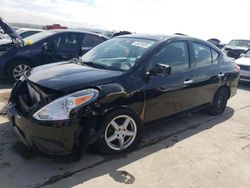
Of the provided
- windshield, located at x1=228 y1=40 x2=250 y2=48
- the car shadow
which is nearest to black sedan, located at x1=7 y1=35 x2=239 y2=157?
the car shadow

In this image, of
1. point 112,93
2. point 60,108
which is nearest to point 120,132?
point 112,93

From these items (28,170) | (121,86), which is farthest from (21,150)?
(121,86)

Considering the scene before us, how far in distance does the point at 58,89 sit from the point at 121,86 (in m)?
0.80

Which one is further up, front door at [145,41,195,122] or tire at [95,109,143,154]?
front door at [145,41,195,122]

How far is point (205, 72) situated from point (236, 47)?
44.6 feet

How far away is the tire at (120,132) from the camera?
3459 mm

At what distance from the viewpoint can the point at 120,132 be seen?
3645 millimetres

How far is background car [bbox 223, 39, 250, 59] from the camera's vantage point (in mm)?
16222

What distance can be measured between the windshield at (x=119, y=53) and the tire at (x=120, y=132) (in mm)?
677

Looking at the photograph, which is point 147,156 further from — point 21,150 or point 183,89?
point 21,150

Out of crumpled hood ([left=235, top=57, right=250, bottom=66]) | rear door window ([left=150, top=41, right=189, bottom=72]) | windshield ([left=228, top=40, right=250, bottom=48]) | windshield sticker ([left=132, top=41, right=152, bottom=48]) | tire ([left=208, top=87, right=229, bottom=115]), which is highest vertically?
windshield sticker ([left=132, top=41, right=152, bottom=48])

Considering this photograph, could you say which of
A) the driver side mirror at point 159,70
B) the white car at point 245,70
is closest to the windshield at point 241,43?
the white car at point 245,70

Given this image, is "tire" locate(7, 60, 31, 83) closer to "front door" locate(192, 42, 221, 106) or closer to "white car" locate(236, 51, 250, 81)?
"front door" locate(192, 42, 221, 106)

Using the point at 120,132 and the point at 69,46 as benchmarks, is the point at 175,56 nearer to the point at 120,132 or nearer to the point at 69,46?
the point at 120,132
